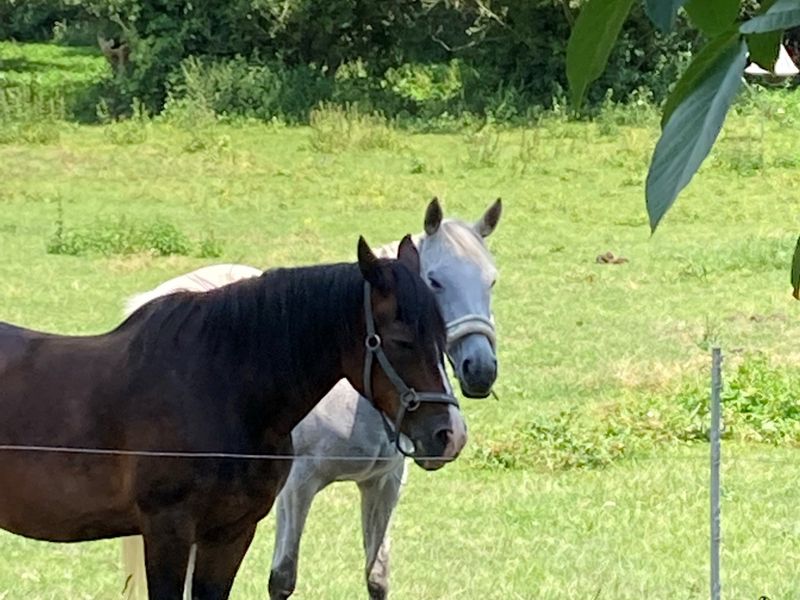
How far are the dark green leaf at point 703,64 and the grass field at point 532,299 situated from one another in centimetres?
384

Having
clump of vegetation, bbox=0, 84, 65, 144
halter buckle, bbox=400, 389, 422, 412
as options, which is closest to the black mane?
halter buckle, bbox=400, 389, 422, 412

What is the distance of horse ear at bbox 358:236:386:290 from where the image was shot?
2.87 m

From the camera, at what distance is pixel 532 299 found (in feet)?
29.6

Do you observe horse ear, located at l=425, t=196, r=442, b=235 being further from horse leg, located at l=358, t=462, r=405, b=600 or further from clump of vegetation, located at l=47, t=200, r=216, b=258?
clump of vegetation, located at l=47, t=200, r=216, b=258

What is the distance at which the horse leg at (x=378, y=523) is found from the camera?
3.95 meters

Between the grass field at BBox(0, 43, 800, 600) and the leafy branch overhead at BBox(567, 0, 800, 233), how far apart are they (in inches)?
150

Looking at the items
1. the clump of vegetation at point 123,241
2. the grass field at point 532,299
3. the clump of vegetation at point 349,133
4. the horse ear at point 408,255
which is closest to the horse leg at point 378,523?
the grass field at point 532,299

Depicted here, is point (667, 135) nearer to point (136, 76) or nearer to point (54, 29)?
point (136, 76)

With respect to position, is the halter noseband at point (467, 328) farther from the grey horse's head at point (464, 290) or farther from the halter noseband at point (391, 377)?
the halter noseband at point (391, 377)

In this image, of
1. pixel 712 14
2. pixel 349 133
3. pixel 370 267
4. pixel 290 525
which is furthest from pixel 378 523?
pixel 349 133

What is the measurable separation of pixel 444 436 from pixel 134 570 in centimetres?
110

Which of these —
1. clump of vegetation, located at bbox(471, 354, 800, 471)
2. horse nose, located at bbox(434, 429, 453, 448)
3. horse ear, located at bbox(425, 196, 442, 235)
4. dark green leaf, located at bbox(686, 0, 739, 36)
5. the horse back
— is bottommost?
clump of vegetation, located at bbox(471, 354, 800, 471)

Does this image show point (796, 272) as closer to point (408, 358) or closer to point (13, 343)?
point (408, 358)

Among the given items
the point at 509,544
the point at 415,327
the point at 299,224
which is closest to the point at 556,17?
the point at 299,224
